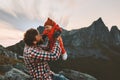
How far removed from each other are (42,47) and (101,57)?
17924 cm

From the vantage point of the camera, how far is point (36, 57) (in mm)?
6738

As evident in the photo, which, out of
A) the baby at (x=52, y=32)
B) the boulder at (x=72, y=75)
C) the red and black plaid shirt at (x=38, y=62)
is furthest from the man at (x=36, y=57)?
the boulder at (x=72, y=75)

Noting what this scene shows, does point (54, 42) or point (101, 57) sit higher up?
point (101, 57)

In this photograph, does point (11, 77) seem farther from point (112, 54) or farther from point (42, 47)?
point (112, 54)

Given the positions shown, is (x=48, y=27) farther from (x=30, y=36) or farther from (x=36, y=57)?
(x=36, y=57)

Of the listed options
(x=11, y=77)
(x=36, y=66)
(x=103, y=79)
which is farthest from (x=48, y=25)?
(x=103, y=79)

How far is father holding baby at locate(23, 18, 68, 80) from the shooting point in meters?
6.55

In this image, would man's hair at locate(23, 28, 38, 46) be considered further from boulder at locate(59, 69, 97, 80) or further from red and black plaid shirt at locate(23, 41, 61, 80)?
boulder at locate(59, 69, 97, 80)

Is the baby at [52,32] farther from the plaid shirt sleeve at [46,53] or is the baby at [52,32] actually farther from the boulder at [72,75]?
the boulder at [72,75]

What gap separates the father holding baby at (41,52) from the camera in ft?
21.5

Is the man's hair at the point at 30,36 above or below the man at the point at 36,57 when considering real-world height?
above

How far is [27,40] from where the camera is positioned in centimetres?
690

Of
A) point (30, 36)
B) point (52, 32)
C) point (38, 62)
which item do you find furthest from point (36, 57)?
point (52, 32)

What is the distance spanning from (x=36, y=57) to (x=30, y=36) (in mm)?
468
